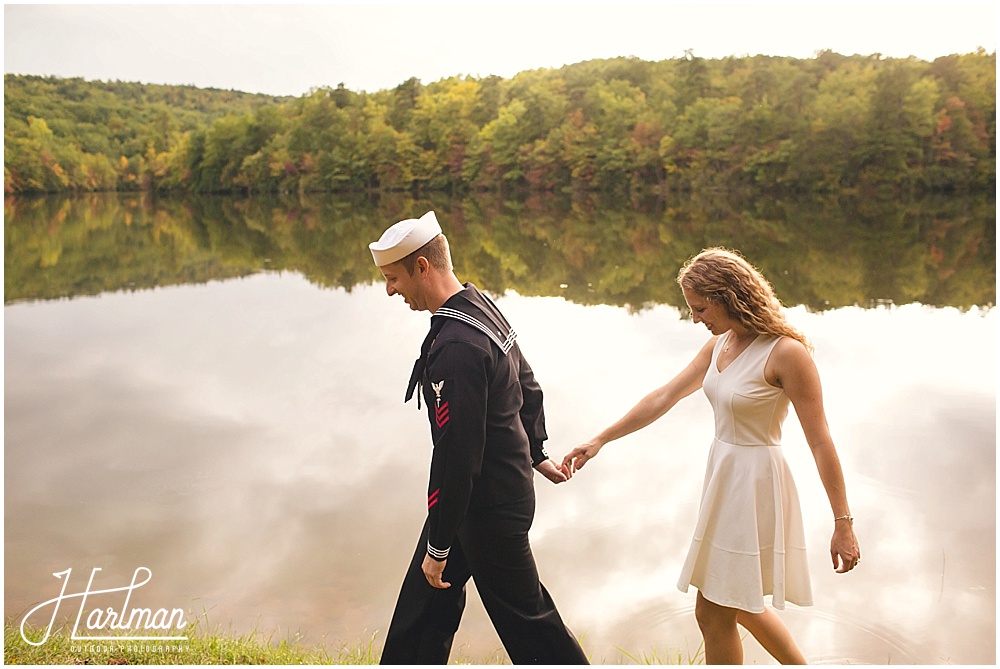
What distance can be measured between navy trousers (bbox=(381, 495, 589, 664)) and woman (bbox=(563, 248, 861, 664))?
530mm

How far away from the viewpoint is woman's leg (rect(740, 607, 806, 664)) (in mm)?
2980

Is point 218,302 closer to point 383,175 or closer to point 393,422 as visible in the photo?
point 393,422

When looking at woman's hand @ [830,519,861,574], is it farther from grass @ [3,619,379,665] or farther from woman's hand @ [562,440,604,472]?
grass @ [3,619,379,665]

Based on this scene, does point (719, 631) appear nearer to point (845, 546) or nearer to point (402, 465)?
point (845, 546)

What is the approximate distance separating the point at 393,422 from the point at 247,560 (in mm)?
2920

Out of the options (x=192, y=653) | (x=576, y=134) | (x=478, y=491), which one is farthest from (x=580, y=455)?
(x=576, y=134)

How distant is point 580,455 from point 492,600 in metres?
0.79

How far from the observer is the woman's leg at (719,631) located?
120 inches

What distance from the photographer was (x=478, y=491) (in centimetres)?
289

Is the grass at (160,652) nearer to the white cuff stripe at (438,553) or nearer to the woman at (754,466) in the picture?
the white cuff stripe at (438,553)

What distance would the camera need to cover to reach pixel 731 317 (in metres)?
2.91

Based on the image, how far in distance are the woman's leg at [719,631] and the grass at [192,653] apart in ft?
1.75

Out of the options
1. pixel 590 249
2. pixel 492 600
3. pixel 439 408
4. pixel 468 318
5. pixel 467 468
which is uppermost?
pixel 468 318

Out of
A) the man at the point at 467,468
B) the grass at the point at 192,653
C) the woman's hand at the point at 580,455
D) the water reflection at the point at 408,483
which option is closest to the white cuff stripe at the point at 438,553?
the man at the point at 467,468
